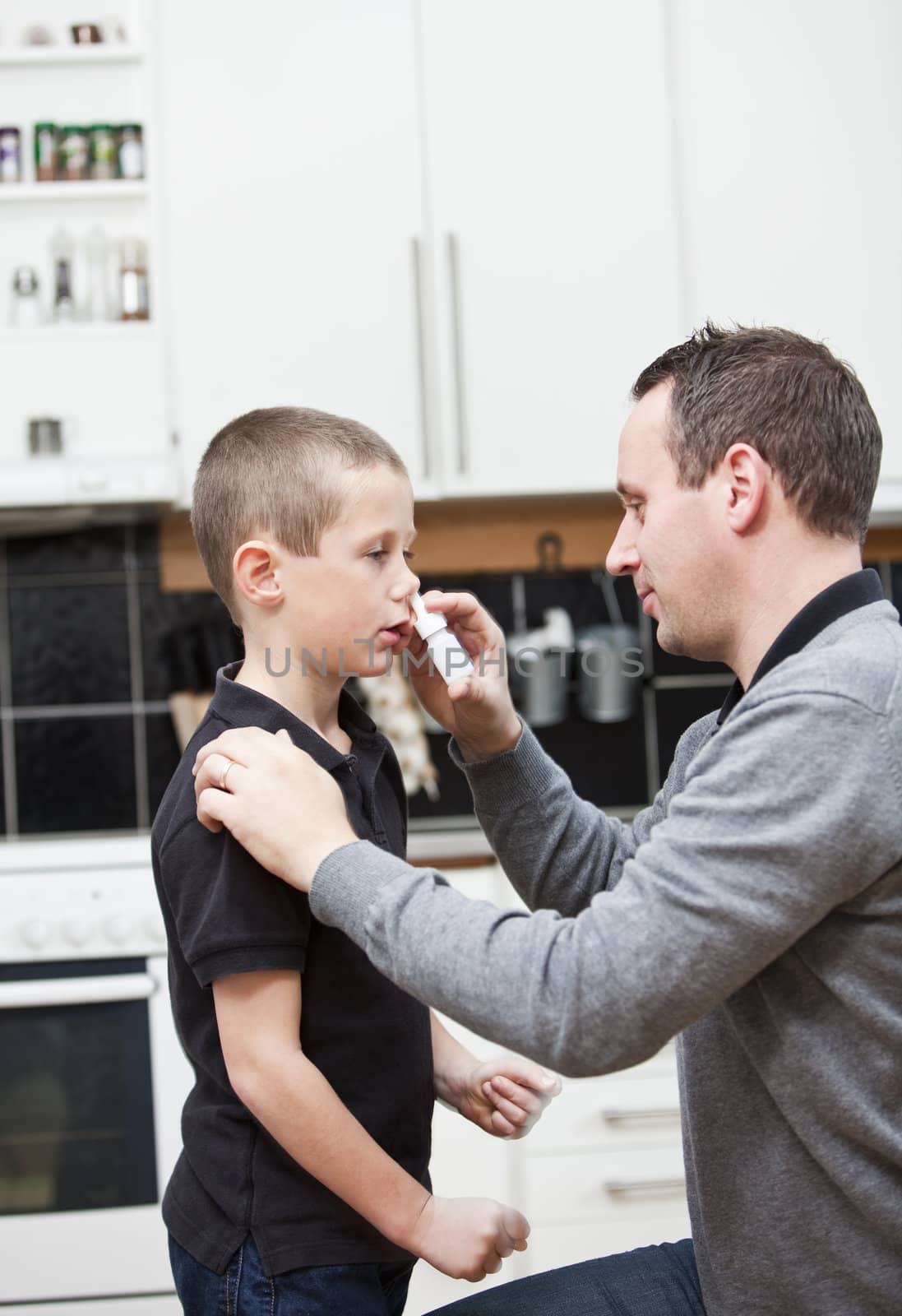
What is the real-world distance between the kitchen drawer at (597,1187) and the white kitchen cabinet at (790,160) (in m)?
1.28

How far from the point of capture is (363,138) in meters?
2.28

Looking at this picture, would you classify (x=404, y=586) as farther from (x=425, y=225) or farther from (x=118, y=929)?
(x=425, y=225)

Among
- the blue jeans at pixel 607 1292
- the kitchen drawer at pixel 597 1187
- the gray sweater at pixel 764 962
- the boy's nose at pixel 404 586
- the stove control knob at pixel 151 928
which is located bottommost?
the kitchen drawer at pixel 597 1187

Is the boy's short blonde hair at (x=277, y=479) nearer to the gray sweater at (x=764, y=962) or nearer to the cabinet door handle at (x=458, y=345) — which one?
the gray sweater at (x=764, y=962)

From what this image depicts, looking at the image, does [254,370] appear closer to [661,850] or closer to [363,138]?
[363,138]

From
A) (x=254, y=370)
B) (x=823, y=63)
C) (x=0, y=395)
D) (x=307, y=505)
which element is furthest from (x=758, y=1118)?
(x=823, y=63)

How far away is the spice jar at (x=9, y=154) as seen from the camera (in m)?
2.29

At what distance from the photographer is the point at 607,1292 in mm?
1039

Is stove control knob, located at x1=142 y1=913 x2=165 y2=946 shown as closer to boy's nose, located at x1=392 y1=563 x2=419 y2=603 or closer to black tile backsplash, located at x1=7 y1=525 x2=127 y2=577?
black tile backsplash, located at x1=7 y1=525 x2=127 y2=577

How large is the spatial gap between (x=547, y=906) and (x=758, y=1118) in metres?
0.36

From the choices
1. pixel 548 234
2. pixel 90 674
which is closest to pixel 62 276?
pixel 90 674

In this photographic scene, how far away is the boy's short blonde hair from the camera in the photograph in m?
0.99

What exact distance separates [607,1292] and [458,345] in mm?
1628

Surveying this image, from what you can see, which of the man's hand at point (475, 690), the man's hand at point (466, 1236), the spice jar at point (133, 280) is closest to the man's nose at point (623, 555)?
the man's hand at point (475, 690)
